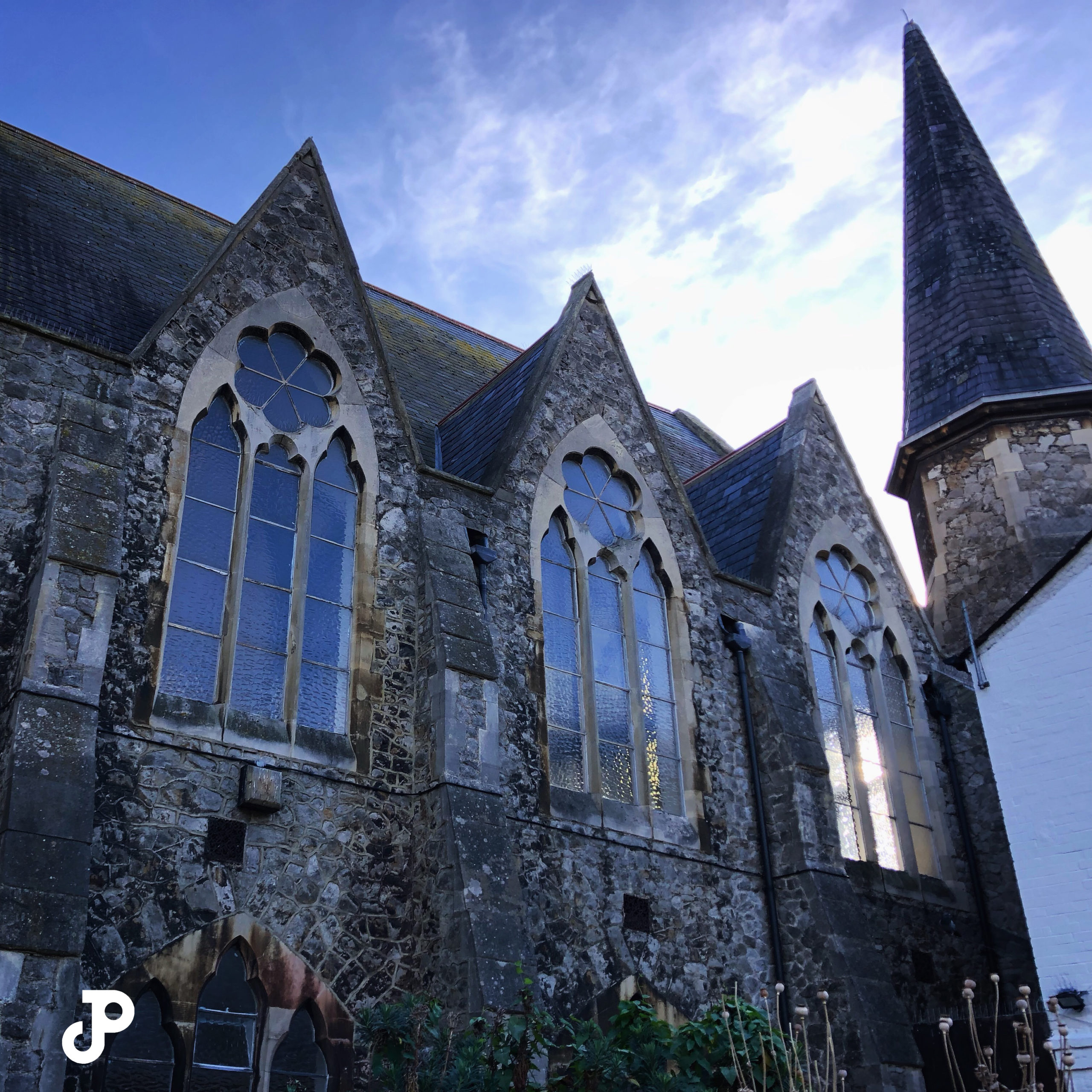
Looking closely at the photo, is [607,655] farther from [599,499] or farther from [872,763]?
[872,763]

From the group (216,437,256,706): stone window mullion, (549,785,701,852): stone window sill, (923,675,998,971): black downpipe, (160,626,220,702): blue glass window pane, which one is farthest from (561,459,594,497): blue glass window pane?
(923,675,998,971): black downpipe

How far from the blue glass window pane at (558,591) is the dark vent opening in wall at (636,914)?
305 centimetres

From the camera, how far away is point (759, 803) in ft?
45.5

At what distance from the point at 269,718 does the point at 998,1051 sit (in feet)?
26.7

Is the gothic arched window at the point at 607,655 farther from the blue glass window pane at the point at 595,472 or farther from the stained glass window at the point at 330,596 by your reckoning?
the stained glass window at the point at 330,596

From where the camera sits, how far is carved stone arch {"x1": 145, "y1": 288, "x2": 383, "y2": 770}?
34.9ft

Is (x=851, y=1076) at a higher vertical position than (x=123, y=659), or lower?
lower

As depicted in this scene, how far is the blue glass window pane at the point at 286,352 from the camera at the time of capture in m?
12.6

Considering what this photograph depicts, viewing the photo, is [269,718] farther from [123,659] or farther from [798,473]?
[798,473]

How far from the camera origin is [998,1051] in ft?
42.4

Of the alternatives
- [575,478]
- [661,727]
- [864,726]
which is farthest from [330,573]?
[864,726]

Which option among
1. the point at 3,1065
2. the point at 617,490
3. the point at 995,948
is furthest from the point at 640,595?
the point at 3,1065

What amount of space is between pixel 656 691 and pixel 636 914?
2629 mm

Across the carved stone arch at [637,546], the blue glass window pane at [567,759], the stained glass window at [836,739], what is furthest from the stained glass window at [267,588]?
the stained glass window at [836,739]
